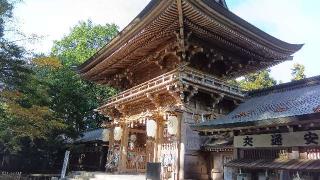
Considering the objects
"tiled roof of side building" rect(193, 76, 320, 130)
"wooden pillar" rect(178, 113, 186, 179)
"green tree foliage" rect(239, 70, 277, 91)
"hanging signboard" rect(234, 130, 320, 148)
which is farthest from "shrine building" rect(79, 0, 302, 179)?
"green tree foliage" rect(239, 70, 277, 91)

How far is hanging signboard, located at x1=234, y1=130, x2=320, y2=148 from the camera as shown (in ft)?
32.8

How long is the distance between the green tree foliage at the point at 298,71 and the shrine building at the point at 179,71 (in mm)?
20702

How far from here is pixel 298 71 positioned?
3878cm

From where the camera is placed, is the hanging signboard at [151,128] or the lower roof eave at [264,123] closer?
the lower roof eave at [264,123]

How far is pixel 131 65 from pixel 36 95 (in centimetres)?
791

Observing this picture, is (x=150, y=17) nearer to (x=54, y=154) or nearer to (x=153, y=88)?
(x=153, y=88)

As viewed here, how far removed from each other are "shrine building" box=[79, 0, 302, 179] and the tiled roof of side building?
1540 mm

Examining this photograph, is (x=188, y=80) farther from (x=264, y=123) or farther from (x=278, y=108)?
(x=264, y=123)

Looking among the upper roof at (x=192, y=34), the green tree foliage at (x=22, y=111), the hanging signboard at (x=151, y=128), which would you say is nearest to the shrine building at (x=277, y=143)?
the hanging signboard at (x=151, y=128)

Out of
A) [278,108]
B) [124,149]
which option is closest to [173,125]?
[278,108]

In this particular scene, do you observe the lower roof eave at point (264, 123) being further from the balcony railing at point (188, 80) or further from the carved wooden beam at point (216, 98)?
the carved wooden beam at point (216, 98)

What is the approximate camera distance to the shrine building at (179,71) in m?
15.0

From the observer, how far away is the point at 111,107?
71.9 ft

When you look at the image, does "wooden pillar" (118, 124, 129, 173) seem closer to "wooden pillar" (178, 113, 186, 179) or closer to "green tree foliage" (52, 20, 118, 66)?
"wooden pillar" (178, 113, 186, 179)
